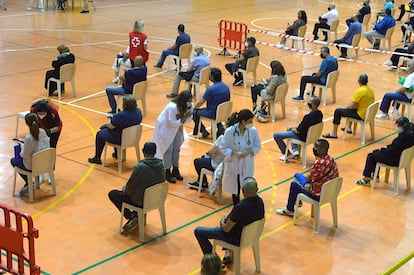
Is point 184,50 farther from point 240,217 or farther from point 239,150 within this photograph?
point 240,217

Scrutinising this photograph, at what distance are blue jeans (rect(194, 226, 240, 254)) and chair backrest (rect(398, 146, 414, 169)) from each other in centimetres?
423

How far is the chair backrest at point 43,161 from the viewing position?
32.6 ft

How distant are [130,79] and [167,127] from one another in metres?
3.71

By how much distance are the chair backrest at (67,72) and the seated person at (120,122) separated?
4.22 m

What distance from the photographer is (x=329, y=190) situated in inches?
373

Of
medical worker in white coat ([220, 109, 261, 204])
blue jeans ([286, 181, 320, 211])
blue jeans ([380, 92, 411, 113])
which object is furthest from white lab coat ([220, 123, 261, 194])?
blue jeans ([380, 92, 411, 113])

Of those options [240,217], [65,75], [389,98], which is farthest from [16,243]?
[389,98]

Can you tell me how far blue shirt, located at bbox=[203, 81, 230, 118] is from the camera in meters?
12.9

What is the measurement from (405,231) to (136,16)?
19999mm

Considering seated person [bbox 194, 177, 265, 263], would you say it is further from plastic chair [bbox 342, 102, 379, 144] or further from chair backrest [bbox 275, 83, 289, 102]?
chair backrest [bbox 275, 83, 289, 102]

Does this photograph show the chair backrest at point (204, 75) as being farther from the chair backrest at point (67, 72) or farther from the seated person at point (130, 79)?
the chair backrest at point (67, 72)

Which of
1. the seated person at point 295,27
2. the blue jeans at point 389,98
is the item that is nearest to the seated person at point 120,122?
the blue jeans at point 389,98

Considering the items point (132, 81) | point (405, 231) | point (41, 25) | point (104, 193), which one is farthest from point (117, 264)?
point (41, 25)

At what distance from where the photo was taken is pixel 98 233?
9188mm
